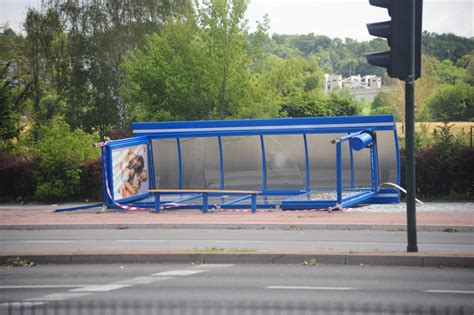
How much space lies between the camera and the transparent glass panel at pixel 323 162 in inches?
952

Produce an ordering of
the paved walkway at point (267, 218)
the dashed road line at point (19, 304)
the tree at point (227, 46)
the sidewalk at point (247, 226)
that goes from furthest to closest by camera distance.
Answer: the tree at point (227, 46) → the paved walkway at point (267, 218) → the sidewalk at point (247, 226) → the dashed road line at point (19, 304)

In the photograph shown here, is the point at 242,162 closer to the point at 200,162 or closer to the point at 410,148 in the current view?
the point at 200,162

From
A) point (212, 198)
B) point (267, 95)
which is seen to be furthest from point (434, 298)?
point (267, 95)

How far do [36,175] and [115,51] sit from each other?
1434 inches

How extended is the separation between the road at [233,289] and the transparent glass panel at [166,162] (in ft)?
41.4

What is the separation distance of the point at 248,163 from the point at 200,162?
1.45 meters

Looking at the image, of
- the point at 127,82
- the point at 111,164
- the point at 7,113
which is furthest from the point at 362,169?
the point at 127,82

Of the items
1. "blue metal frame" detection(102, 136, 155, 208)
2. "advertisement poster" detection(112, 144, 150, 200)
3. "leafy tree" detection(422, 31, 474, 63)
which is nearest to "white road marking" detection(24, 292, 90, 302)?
"blue metal frame" detection(102, 136, 155, 208)

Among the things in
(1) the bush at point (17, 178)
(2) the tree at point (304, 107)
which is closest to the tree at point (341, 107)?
(2) the tree at point (304, 107)

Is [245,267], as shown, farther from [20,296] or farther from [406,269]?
[20,296]

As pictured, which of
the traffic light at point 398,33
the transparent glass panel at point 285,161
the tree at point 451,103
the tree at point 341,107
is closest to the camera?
the traffic light at point 398,33

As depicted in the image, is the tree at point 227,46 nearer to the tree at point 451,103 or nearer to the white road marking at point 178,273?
the white road marking at point 178,273

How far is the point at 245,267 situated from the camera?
41.2 ft

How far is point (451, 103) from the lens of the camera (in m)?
92.8
